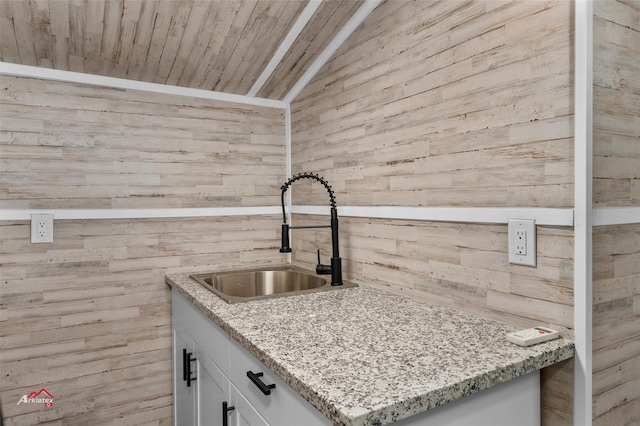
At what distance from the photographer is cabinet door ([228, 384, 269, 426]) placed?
1.22m

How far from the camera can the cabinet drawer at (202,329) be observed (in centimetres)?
148

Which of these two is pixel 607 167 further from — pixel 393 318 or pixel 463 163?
pixel 393 318

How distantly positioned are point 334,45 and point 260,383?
1.60 m

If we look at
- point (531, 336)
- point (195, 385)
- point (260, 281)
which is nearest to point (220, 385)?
point (195, 385)

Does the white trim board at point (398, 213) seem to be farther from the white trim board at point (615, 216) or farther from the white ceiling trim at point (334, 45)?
the white ceiling trim at point (334, 45)

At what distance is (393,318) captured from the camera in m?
1.41

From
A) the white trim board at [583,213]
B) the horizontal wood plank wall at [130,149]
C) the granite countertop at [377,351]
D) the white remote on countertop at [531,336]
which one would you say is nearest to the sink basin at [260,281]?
the horizontal wood plank wall at [130,149]

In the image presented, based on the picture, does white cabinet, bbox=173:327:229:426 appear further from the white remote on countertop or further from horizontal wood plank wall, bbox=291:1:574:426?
the white remote on countertop

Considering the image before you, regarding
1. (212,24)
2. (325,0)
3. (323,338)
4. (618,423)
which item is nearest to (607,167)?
(618,423)

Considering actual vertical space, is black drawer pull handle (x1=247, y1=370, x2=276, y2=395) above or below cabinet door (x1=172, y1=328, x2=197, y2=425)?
above

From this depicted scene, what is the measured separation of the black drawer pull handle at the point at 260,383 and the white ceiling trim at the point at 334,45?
1.53 metres

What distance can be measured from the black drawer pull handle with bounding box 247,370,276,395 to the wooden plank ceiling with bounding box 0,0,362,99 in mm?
1413

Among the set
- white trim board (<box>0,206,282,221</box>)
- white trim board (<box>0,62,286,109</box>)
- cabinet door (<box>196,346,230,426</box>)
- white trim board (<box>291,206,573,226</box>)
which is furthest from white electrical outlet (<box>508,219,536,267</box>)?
white trim board (<box>0,62,286,109</box>)

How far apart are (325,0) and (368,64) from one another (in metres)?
0.32
